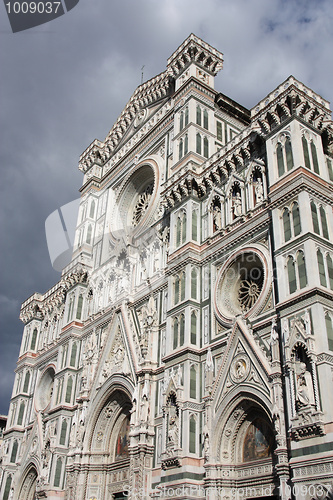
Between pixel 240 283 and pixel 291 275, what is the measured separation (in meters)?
3.76

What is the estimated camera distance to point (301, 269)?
16.2 metres

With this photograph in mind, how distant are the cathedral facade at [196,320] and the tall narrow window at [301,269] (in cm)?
4

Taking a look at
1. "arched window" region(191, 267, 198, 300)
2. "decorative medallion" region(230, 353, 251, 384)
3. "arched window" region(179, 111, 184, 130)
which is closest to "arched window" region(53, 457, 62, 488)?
"arched window" region(191, 267, 198, 300)

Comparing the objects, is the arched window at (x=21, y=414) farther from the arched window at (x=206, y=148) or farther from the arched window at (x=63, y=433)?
the arched window at (x=206, y=148)

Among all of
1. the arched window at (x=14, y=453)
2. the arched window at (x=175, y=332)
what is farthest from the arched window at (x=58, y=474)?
the arched window at (x=175, y=332)

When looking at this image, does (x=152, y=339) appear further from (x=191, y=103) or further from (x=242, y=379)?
(x=191, y=103)

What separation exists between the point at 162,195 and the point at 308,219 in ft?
30.4

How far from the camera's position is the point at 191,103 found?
26891 mm

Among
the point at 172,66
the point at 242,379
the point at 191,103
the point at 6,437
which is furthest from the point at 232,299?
the point at 6,437

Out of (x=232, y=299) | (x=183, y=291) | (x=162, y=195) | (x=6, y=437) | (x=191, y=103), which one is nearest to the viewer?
(x=232, y=299)

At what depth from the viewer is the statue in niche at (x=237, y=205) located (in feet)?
67.7

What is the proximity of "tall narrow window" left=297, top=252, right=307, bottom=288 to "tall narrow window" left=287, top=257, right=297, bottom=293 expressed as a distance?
8.1 inches

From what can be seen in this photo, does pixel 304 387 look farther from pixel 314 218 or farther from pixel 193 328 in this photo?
pixel 193 328

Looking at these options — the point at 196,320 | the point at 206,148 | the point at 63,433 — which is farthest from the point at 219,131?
the point at 63,433
